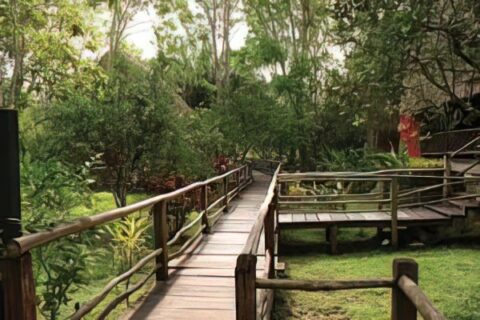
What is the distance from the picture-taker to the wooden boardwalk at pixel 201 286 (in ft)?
12.0

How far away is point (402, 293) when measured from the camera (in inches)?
74.2

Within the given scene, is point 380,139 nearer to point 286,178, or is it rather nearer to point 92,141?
point 286,178

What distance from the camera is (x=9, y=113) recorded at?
179cm

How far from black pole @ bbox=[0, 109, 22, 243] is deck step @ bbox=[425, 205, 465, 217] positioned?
7.83 metres

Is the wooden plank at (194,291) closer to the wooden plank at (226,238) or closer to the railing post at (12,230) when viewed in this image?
the wooden plank at (226,238)

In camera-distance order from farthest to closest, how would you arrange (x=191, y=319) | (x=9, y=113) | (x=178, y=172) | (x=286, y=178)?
(x=178, y=172) < (x=286, y=178) < (x=191, y=319) < (x=9, y=113)

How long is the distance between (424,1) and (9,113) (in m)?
3.73

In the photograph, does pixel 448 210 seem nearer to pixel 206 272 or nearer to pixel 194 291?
pixel 206 272

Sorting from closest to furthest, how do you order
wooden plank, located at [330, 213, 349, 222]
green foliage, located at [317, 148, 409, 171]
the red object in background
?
wooden plank, located at [330, 213, 349, 222], green foliage, located at [317, 148, 409, 171], the red object in background

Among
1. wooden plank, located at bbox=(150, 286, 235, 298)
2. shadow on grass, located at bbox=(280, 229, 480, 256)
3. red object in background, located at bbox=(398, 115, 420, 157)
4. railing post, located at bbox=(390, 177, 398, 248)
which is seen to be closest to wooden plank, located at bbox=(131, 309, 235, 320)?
wooden plank, located at bbox=(150, 286, 235, 298)

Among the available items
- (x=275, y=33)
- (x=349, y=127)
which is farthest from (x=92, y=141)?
(x=275, y=33)

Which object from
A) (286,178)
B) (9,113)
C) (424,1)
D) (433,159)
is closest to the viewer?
(9,113)

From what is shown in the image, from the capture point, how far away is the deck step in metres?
7.96

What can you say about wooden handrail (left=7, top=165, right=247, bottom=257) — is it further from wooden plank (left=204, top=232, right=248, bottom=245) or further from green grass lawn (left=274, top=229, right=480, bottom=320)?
wooden plank (left=204, top=232, right=248, bottom=245)
